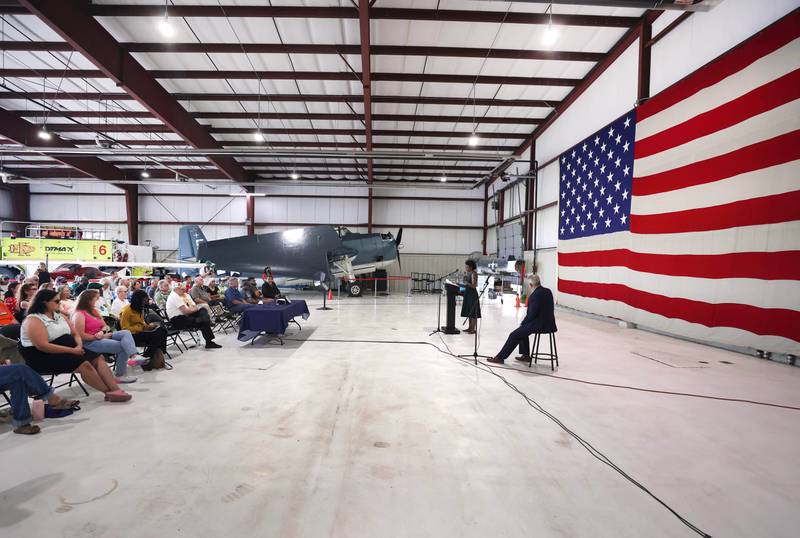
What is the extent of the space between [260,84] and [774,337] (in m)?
13.2

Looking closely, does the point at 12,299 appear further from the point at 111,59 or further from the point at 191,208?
the point at 191,208

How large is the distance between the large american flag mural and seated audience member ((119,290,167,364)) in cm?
892

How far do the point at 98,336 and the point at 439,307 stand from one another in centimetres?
490

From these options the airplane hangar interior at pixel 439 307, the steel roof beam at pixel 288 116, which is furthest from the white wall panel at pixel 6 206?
the steel roof beam at pixel 288 116

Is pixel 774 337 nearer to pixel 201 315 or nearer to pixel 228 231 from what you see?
pixel 201 315

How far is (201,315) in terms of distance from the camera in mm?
5418

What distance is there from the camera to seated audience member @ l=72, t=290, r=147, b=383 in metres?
3.52

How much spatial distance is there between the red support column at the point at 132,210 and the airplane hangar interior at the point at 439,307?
170 inches

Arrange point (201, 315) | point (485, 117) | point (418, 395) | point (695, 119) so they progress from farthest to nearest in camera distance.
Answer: point (485, 117), point (695, 119), point (201, 315), point (418, 395)

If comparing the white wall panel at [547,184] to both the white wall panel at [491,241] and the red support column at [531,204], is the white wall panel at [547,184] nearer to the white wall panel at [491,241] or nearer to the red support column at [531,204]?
the red support column at [531,204]

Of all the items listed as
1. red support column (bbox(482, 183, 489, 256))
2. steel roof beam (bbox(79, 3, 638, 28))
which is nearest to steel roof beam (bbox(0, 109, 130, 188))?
steel roof beam (bbox(79, 3, 638, 28))

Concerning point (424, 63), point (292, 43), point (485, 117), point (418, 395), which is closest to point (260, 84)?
point (292, 43)

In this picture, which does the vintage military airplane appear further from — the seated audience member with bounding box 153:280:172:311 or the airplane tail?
the seated audience member with bounding box 153:280:172:311

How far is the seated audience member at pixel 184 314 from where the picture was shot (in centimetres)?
524
